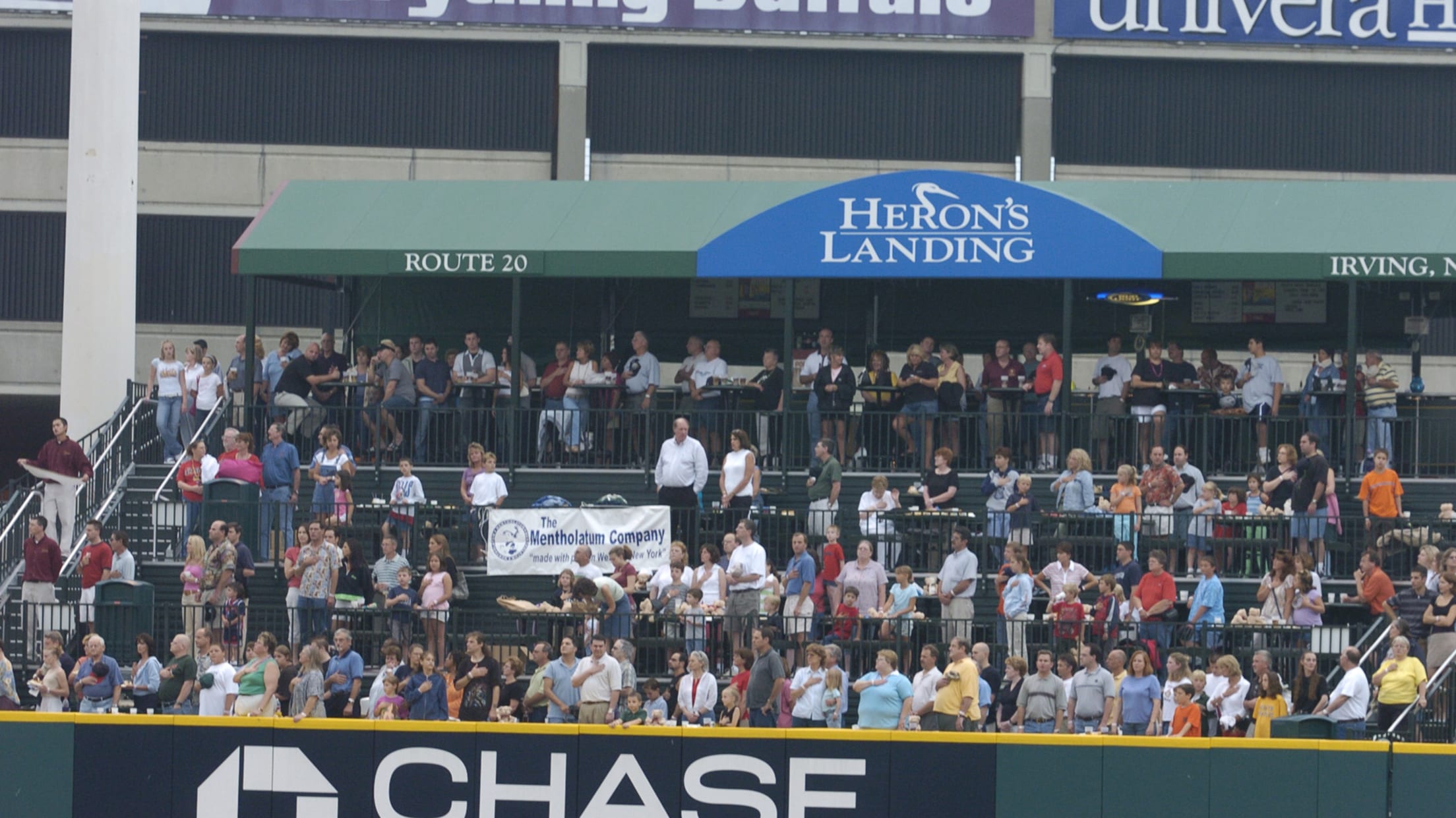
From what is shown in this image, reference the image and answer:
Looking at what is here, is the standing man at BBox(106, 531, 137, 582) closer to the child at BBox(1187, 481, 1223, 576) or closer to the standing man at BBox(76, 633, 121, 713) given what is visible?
the standing man at BBox(76, 633, 121, 713)

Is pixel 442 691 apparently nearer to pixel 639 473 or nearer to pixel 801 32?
pixel 639 473

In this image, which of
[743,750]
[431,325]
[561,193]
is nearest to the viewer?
[743,750]

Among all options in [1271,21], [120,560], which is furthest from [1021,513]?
[1271,21]

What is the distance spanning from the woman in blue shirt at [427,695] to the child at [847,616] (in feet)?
12.7

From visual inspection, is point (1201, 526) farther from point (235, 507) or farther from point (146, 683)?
point (146, 683)

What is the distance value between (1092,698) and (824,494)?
5.02 meters

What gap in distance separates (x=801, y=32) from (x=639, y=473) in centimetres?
1129

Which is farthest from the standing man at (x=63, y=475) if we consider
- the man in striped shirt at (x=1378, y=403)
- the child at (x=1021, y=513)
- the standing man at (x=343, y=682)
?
the man in striped shirt at (x=1378, y=403)

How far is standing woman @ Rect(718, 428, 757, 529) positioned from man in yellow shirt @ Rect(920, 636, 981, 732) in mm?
4439

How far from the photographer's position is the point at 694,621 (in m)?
19.3

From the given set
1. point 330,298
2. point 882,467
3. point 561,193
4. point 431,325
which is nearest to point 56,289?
point 330,298

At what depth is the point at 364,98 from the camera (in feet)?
105

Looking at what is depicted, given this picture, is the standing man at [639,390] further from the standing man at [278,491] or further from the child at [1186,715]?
the child at [1186,715]

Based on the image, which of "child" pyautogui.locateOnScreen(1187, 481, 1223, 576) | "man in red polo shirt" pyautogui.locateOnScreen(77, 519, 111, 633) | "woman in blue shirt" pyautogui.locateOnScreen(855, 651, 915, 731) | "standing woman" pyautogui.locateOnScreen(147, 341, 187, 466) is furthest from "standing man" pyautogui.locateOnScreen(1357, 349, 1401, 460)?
"standing woman" pyautogui.locateOnScreen(147, 341, 187, 466)
